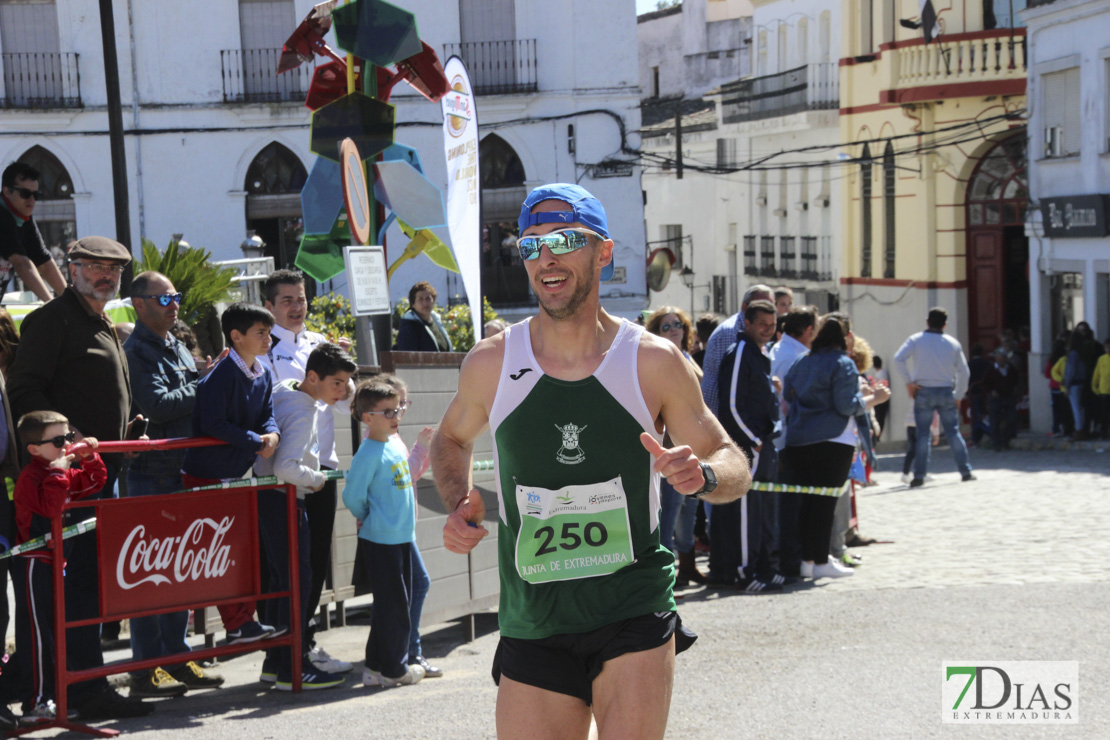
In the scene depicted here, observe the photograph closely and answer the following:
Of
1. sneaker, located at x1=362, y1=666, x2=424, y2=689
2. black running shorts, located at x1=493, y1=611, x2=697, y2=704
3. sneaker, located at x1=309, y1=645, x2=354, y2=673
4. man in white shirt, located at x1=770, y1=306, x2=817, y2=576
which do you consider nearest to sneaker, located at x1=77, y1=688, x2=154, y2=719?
sneaker, located at x1=309, y1=645, x2=354, y2=673

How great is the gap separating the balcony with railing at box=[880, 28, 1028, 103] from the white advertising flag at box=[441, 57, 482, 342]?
826 inches

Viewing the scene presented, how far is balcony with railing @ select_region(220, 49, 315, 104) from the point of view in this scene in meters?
29.2

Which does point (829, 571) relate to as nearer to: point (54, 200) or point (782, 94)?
point (54, 200)

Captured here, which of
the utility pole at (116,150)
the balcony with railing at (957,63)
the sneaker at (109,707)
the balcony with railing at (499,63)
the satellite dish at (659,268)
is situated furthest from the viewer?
the satellite dish at (659,268)

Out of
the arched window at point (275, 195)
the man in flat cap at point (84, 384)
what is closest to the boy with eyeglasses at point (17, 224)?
the man in flat cap at point (84, 384)

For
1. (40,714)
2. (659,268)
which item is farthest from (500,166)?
(40,714)

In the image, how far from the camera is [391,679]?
6.85 meters

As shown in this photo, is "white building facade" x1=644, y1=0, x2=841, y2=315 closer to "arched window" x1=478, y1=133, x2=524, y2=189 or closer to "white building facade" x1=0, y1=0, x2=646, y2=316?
"white building facade" x1=0, y1=0, x2=646, y2=316

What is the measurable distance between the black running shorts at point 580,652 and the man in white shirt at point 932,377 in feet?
39.2

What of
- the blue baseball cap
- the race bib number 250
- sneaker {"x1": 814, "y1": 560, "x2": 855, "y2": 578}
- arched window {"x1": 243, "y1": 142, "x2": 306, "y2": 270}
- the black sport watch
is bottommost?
sneaker {"x1": 814, "y1": 560, "x2": 855, "y2": 578}

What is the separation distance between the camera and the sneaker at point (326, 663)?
6.94 meters

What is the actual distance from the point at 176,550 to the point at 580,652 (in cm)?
A: 297

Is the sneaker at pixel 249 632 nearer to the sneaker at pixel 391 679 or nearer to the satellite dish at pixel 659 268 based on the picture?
the sneaker at pixel 391 679

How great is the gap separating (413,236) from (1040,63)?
1972 centimetres
